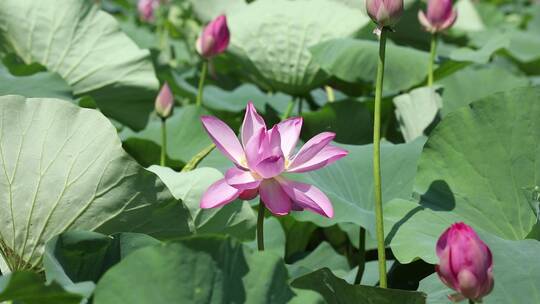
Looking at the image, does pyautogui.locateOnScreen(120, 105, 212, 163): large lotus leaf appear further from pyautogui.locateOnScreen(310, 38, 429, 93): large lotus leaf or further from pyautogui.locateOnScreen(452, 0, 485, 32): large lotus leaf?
pyautogui.locateOnScreen(452, 0, 485, 32): large lotus leaf

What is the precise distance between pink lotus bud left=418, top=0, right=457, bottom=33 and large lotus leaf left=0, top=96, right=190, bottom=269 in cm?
108

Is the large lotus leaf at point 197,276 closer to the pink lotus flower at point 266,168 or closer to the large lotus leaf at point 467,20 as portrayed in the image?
the pink lotus flower at point 266,168

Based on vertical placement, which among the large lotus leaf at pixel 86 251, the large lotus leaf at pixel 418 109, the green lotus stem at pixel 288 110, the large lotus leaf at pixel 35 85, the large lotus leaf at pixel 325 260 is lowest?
the large lotus leaf at pixel 325 260

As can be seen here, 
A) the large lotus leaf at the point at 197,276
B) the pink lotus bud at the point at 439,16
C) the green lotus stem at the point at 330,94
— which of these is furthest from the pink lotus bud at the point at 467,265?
the green lotus stem at the point at 330,94

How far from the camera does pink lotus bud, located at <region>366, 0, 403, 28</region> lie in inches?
46.3

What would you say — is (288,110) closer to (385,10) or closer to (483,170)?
(483,170)

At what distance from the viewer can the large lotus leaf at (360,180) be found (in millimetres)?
1479

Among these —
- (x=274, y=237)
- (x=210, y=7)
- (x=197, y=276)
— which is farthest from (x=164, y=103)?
(x=210, y=7)

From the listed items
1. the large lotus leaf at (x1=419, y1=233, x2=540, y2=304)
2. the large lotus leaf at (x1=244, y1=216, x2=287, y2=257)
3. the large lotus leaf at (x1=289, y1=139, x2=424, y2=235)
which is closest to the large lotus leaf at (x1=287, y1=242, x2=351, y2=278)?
the large lotus leaf at (x1=244, y1=216, x2=287, y2=257)

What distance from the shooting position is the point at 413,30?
275cm

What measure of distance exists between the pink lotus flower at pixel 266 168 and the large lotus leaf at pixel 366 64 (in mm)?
1045

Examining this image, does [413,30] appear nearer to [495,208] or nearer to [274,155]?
[495,208]

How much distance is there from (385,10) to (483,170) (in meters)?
0.42

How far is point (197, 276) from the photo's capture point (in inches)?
36.4
